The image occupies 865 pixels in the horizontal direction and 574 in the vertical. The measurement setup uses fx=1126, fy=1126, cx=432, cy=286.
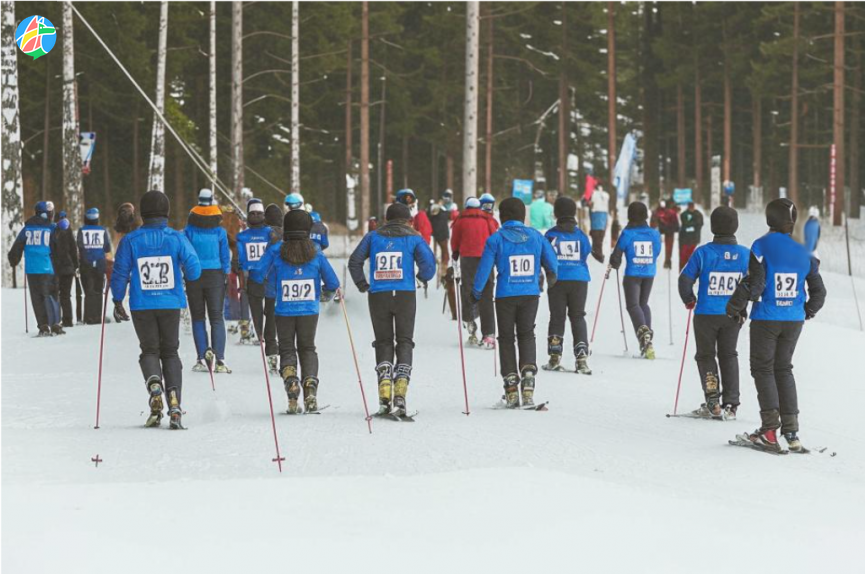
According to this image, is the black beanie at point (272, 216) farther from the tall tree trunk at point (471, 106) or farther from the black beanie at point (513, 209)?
the tall tree trunk at point (471, 106)

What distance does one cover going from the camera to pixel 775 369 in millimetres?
8711

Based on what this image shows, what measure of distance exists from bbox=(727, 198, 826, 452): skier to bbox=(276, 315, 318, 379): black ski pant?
3.54 metres

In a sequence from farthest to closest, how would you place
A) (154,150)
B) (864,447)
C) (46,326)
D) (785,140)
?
1. (785,140)
2. (154,150)
3. (46,326)
4. (864,447)

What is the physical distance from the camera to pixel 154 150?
1049 inches

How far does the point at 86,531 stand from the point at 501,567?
2.24 m

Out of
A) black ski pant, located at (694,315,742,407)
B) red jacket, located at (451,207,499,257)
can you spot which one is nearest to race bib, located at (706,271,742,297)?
black ski pant, located at (694,315,742,407)

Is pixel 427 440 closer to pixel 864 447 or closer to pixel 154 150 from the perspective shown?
pixel 864 447

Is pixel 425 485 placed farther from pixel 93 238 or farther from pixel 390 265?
pixel 93 238

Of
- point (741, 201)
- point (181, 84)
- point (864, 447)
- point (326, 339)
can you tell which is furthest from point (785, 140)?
point (864, 447)

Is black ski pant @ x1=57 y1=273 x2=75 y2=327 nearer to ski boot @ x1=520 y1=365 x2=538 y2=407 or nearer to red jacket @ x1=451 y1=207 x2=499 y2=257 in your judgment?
red jacket @ x1=451 y1=207 x2=499 y2=257

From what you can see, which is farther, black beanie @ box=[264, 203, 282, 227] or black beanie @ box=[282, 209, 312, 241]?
black beanie @ box=[264, 203, 282, 227]

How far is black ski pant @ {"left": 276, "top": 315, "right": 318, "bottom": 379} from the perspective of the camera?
32.0ft

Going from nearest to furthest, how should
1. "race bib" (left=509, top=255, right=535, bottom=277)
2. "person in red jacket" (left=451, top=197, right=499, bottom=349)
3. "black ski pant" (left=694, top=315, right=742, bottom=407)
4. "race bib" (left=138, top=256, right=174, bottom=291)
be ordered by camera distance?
"race bib" (left=138, top=256, right=174, bottom=291) → "black ski pant" (left=694, top=315, right=742, bottom=407) → "race bib" (left=509, top=255, right=535, bottom=277) → "person in red jacket" (left=451, top=197, right=499, bottom=349)

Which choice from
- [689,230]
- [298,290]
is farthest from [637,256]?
[689,230]
